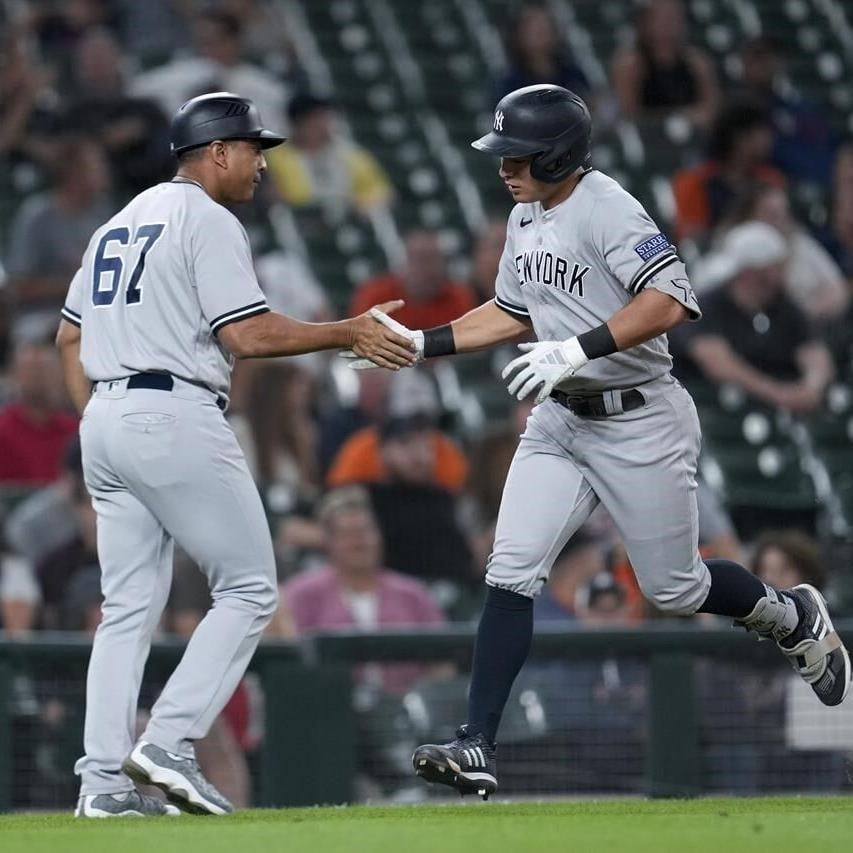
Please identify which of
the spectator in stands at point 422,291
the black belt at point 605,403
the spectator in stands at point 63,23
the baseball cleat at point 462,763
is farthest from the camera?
the spectator in stands at point 63,23

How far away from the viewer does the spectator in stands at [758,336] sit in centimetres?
1093

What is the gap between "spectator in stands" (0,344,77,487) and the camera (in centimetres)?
984

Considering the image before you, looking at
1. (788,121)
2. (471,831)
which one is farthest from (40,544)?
(788,121)

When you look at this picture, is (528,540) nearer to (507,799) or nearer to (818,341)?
(507,799)

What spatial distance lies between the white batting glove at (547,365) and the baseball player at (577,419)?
0.01m

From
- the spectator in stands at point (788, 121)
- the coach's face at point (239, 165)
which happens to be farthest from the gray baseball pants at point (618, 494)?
the spectator in stands at point (788, 121)

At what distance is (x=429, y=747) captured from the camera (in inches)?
227

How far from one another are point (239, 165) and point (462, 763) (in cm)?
186

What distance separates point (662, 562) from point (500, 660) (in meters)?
0.56

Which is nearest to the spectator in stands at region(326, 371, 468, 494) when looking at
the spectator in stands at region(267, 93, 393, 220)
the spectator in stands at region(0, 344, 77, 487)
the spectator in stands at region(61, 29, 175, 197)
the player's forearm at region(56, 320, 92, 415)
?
the spectator in stands at region(0, 344, 77, 487)

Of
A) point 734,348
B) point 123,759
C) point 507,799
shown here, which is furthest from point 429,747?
point 734,348

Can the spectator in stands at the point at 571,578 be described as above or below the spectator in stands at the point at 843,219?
below

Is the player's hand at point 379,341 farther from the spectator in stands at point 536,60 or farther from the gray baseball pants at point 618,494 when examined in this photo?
the spectator in stands at point 536,60

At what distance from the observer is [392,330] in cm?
620
